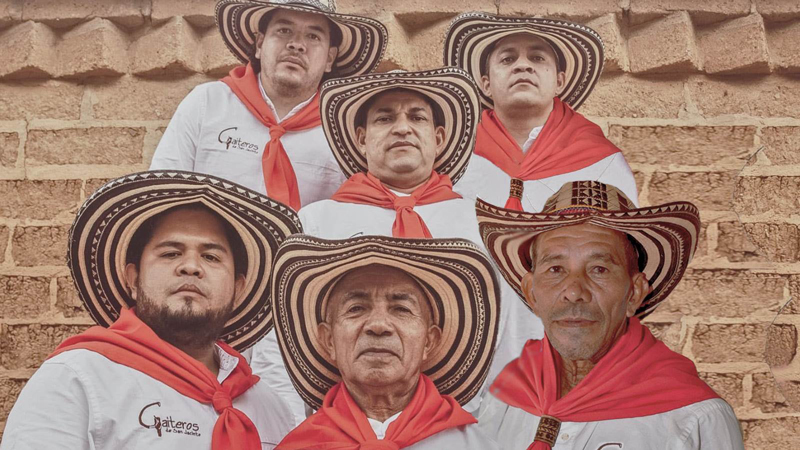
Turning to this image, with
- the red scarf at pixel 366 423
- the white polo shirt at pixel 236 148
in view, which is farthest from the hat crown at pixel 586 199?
the white polo shirt at pixel 236 148

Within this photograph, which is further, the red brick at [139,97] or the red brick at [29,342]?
the red brick at [139,97]

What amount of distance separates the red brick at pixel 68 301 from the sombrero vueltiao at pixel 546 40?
4.21 feet

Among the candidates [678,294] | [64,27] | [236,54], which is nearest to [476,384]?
[678,294]

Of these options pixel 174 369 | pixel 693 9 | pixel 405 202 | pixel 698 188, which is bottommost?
pixel 174 369

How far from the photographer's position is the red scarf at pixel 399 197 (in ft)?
11.8

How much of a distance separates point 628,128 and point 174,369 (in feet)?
5.00

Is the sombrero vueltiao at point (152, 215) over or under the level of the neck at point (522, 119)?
under

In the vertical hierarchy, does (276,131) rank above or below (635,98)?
below

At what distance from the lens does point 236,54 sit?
4.01 metres

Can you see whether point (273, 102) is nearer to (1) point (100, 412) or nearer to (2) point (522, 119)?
(2) point (522, 119)

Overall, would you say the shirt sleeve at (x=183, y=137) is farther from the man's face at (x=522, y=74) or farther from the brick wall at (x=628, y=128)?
the man's face at (x=522, y=74)

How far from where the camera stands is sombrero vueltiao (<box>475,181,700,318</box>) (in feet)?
11.0

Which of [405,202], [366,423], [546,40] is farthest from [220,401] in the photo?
[546,40]

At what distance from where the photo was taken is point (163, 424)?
3277 millimetres
